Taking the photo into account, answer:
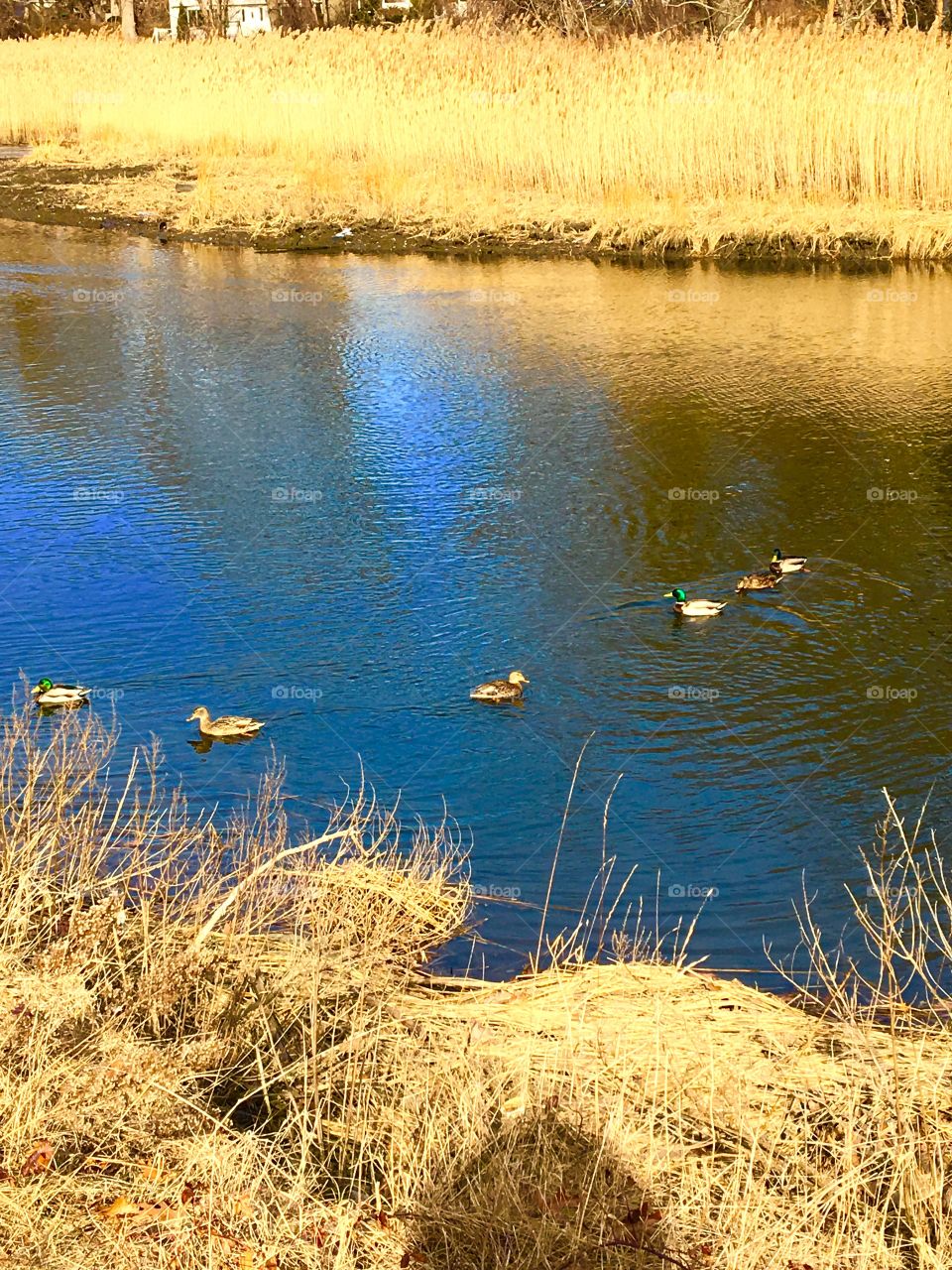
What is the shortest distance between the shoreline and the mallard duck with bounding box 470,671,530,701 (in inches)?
455

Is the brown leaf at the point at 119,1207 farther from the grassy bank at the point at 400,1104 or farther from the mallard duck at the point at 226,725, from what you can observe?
the mallard duck at the point at 226,725

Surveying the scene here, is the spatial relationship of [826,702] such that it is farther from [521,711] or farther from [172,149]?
[172,149]

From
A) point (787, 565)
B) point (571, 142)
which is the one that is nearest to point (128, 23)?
point (571, 142)

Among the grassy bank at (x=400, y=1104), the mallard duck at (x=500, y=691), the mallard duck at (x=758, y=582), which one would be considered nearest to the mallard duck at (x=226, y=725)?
the mallard duck at (x=500, y=691)

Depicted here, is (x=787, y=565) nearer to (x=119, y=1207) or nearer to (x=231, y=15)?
(x=119, y=1207)

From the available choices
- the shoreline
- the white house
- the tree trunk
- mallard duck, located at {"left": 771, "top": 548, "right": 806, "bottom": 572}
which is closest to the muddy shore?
the shoreline

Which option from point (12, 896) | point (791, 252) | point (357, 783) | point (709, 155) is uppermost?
point (709, 155)

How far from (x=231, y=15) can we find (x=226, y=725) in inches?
1551

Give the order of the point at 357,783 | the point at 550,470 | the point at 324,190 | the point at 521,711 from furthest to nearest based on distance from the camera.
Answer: the point at 324,190 < the point at 550,470 < the point at 521,711 < the point at 357,783

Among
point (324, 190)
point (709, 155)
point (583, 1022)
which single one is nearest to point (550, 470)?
point (583, 1022)

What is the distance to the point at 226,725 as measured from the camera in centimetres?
748

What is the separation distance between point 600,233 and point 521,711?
12192 millimetres

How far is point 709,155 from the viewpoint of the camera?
60.3 ft

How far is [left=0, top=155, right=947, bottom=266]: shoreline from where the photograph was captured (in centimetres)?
1788
